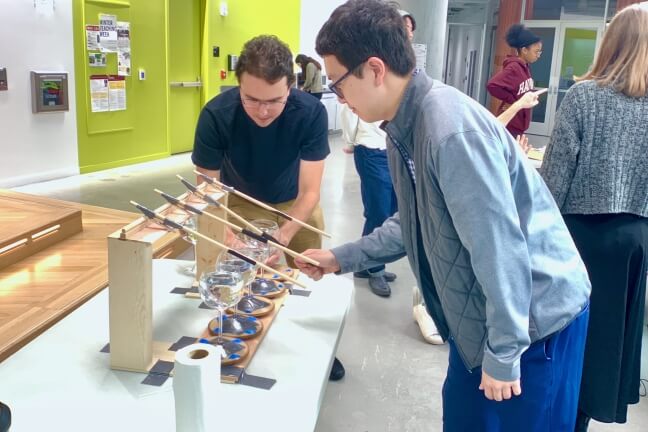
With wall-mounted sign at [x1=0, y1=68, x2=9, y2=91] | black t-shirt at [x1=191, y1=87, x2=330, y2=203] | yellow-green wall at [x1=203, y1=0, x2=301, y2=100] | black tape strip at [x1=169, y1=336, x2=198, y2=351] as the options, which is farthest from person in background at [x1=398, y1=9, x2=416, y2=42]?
yellow-green wall at [x1=203, y1=0, x2=301, y2=100]

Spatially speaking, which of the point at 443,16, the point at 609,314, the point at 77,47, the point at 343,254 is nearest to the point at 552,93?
the point at 443,16

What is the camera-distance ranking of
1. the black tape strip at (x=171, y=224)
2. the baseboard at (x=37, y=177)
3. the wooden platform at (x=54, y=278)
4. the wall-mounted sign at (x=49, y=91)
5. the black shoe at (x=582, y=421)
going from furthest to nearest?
1. the wall-mounted sign at (x=49, y=91)
2. the baseboard at (x=37, y=177)
3. the black shoe at (x=582, y=421)
4. the wooden platform at (x=54, y=278)
5. the black tape strip at (x=171, y=224)

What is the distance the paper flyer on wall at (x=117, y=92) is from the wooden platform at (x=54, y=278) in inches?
160

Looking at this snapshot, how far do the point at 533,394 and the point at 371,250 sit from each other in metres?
0.56

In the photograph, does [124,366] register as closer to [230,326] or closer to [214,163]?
[230,326]

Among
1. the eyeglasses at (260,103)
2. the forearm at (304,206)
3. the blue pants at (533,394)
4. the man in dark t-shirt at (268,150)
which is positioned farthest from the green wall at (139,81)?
the blue pants at (533,394)

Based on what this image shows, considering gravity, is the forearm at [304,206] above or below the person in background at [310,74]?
below

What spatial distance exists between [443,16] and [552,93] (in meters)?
7.55

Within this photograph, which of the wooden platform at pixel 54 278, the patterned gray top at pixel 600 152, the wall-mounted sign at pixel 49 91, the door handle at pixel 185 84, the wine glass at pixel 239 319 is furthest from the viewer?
the door handle at pixel 185 84

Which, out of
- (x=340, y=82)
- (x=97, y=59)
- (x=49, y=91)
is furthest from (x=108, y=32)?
(x=340, y=82)

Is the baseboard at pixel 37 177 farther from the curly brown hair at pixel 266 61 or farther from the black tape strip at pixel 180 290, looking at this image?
the black tape strip at pixel 180 290

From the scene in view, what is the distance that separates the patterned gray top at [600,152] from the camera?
78.0 inches

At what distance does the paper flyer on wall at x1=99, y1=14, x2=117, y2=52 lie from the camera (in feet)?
21.7

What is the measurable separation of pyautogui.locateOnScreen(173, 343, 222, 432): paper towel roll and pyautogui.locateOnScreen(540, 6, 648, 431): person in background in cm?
149
